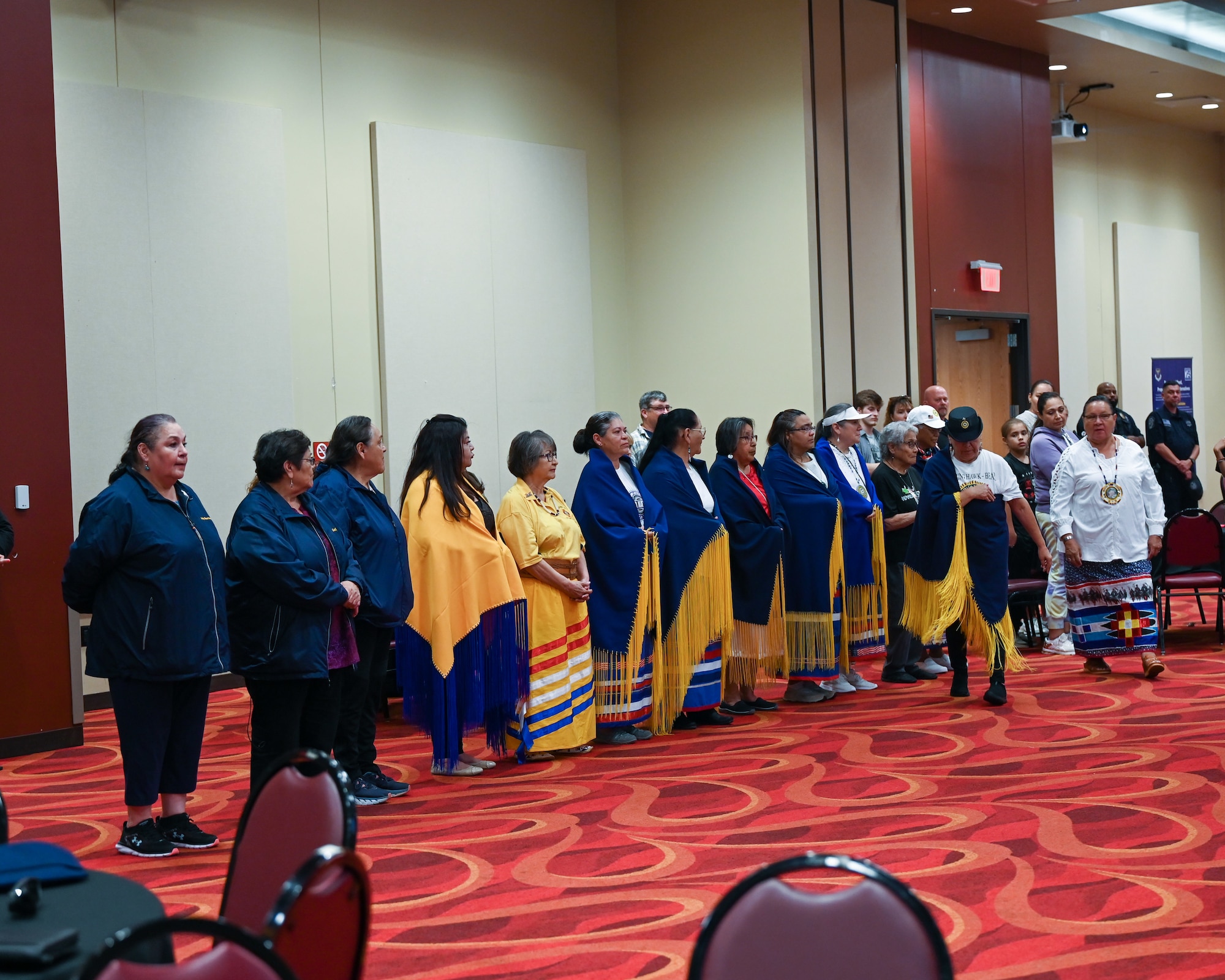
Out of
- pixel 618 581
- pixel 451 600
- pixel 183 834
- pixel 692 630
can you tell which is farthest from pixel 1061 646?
pixel 183 834

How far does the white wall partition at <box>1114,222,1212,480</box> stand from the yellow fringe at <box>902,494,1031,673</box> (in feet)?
27.3

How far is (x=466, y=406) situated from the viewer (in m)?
9.41

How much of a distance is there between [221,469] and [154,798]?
391 centimetres

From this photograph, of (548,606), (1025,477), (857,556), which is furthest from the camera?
(1025,477)

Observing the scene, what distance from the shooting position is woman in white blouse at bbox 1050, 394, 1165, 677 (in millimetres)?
7441

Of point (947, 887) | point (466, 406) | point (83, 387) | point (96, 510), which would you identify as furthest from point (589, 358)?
point (947, 887)

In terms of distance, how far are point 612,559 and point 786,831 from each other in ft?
6.45

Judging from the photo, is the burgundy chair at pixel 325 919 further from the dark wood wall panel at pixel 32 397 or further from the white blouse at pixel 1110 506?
the white blouse at pixel 1110 506

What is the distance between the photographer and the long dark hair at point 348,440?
527 centimetres

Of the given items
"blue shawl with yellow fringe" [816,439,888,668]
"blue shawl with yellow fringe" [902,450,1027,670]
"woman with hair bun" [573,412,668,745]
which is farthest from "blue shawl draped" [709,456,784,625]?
"blue shawl with yellow fringe" [902,450,1027,670]

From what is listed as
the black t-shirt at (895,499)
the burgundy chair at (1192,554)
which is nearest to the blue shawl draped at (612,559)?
the black t-shirt at (895,499)

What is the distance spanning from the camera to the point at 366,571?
5.15 m

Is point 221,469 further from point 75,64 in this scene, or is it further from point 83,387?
point 75,64

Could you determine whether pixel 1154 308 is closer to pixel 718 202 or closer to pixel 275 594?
pixel 718 202
